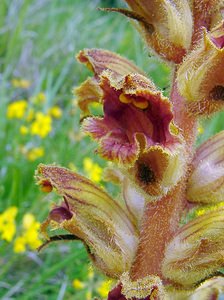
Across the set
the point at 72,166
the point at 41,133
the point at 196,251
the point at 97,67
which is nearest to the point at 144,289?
the point at 196,251

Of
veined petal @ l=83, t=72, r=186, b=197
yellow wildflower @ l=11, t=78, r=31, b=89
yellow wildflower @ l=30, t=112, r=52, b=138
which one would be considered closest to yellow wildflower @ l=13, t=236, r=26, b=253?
yellow wildflower @ l=30, t=112, r=52, b=138

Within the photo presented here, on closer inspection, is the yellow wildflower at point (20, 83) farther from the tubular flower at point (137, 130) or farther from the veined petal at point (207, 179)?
the tubular flower at point (137, 130)

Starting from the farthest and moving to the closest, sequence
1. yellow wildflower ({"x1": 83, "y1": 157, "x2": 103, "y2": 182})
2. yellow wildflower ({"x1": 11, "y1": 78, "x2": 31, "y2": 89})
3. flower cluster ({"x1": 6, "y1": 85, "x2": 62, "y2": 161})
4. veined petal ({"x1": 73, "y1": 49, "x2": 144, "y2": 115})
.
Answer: yellow wildflower ({"x1": 11, "y1": 78, "x2": 31, "y2": 89}), flower cluster ({"x1": 6, "y1": 85, "x2": 62, "y2": 161}), yellow wildflower ({"x1": 83, "y1": 157, "x2": 103, "y2": 182}), veined petal ({"x1": 73, "y1": 49, "x2": 144, "y2": 115})

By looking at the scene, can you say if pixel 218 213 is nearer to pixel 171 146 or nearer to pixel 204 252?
pixel 204 252

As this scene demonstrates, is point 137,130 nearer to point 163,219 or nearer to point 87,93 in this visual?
point 163,219

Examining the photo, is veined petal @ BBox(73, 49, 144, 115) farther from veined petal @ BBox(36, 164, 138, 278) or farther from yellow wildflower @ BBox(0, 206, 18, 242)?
yellow wildflower @ BBox(0, 206, 18, 242)

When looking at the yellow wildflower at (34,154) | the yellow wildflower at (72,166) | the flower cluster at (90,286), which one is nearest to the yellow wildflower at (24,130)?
the yellow wildflower at (34,154)
